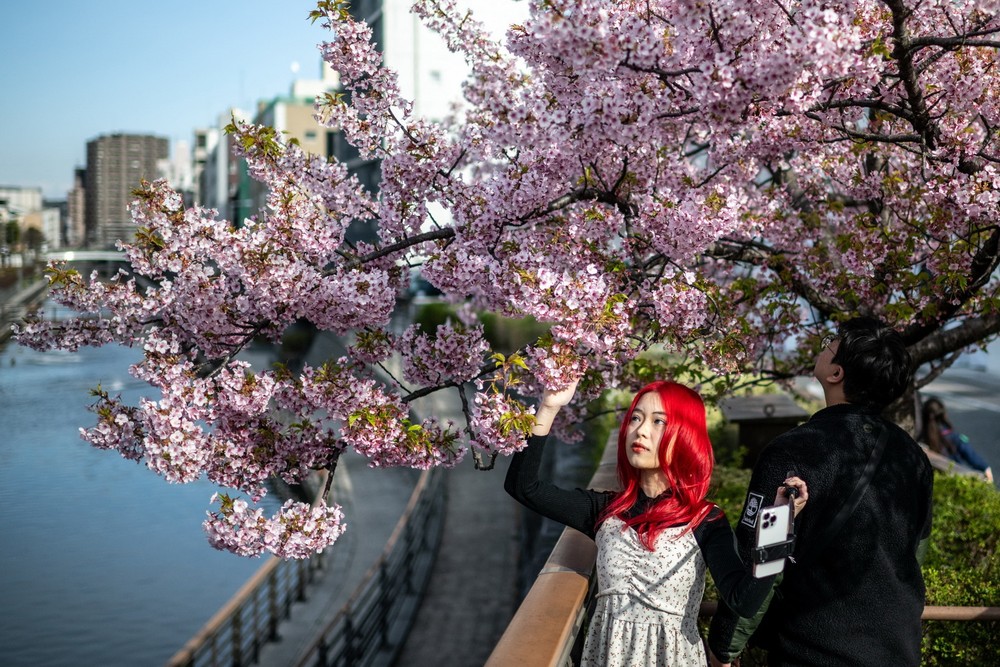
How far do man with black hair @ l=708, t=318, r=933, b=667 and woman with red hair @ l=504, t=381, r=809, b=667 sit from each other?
0.19m

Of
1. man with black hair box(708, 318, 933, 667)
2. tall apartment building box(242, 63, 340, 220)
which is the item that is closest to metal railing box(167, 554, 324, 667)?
man with black hair box(708, 318, 933, 667)

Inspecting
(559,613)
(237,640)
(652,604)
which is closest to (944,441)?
(652,604)

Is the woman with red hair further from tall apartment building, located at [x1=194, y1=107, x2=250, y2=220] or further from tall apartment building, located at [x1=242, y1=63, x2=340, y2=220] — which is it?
tall apartment building, located at [x1=194, y1=107, x2=250, y2=220]

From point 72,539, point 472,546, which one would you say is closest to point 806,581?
point 472,546

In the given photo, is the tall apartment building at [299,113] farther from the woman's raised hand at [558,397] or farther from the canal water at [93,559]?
the woman's raised hand at [558,397]

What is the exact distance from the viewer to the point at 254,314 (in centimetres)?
479

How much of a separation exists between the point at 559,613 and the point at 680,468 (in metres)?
0.59

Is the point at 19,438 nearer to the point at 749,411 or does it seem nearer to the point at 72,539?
the point at 72,539

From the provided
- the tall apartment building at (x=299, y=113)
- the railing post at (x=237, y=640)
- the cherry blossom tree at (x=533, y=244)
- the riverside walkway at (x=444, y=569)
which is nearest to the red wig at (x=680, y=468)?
the cherry blossom tree at (x=533, y=244)

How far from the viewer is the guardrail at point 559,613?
2.82m

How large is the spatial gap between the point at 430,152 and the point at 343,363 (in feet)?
4.11

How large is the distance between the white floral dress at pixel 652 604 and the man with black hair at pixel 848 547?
0.48ft

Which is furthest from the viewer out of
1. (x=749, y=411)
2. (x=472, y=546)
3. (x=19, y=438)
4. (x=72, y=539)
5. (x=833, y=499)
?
(x=19, y=438)

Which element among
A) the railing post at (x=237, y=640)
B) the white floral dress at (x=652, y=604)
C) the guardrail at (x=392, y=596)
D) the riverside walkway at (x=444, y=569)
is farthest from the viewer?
the railing post at (x=237, y=640)
